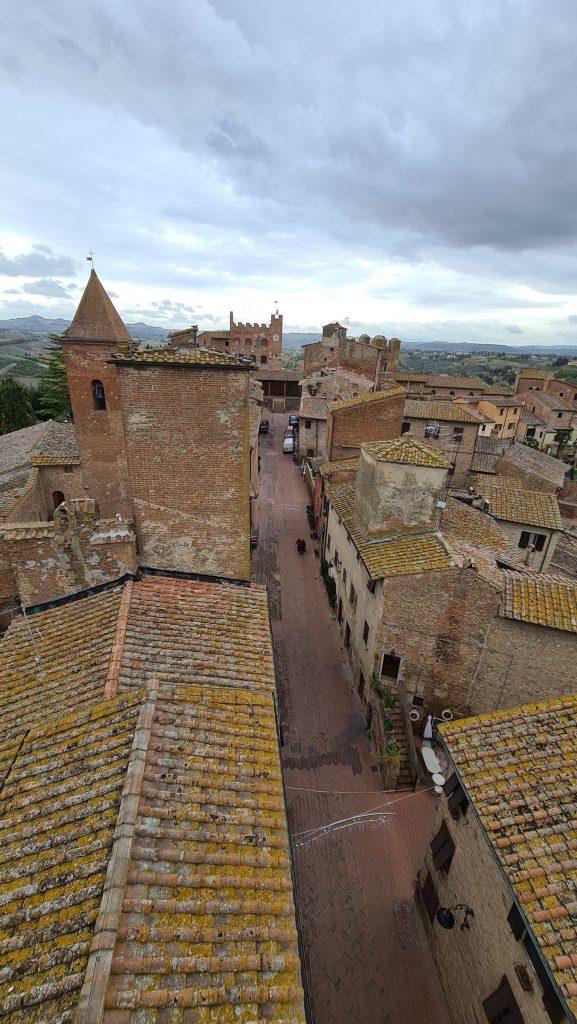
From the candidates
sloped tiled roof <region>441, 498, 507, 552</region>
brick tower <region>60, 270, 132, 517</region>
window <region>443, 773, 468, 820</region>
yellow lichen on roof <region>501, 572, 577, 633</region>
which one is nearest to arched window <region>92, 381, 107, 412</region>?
brick tower <region>60, 270, 132, 517</region>

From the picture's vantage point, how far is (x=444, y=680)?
1435 cm

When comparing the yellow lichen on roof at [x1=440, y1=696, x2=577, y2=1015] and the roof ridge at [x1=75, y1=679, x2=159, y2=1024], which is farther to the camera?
the yellow lichen on roof at [x1=440, y1=696, x2=577, y2=1015]

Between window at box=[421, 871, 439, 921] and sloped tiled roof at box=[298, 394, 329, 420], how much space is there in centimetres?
3253

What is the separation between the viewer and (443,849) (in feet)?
30.7

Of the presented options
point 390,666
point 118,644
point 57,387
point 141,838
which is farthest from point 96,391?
point 57,387

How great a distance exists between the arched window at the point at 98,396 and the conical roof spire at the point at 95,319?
5.59ft

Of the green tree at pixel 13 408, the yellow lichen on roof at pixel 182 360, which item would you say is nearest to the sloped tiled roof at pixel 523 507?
the yellow lichen on roof at pixel 182 360

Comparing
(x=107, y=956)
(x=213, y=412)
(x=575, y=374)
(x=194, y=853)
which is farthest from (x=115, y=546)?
(x=575, y=374)

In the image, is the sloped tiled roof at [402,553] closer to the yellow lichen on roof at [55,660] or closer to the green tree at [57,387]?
the yellow lichen on roof at [55,660]

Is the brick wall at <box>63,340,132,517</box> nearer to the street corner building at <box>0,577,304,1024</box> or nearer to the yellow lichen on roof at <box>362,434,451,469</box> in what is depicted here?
the street corner building at <box>0,577,304,1024</box>

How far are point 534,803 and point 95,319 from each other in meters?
20.0

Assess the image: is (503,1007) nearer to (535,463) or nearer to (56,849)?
(56,849)

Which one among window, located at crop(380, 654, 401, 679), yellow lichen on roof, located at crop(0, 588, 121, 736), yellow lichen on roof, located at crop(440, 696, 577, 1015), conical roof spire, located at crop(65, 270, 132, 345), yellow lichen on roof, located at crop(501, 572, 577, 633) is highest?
conical roof spire, located at crop(65, 270, 132, 345)

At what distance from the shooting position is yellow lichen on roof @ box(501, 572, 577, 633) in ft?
39.6
